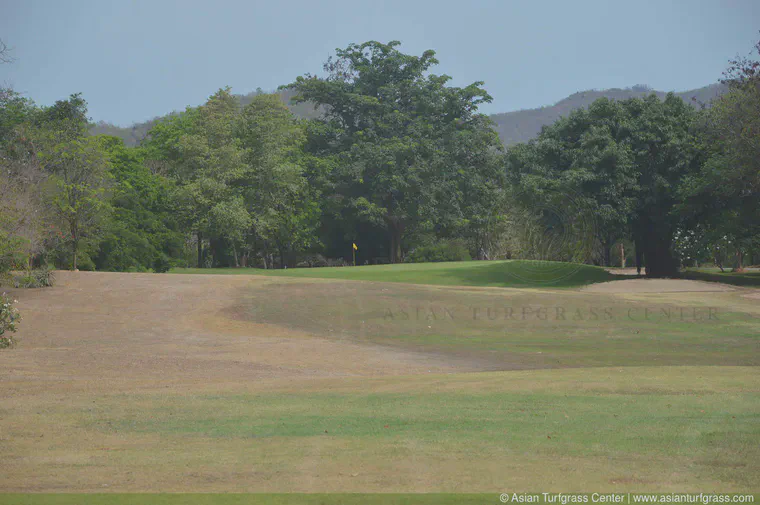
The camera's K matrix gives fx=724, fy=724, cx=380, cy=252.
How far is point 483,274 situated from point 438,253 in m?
22.5

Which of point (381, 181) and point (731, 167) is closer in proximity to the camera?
point (731, 167)

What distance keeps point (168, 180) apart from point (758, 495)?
177 feet

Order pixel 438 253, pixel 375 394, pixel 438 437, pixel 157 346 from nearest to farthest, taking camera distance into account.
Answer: pixel 438 437
pixel 375 394
pixel 157 346
pixel 438 253

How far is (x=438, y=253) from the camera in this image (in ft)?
199

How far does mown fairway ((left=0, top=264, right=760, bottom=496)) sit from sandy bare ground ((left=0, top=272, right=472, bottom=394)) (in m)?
0.10

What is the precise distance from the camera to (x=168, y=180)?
55375mm

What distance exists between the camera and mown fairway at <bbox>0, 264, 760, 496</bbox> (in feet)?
19.6

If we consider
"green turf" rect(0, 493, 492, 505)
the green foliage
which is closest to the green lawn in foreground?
the green foliage

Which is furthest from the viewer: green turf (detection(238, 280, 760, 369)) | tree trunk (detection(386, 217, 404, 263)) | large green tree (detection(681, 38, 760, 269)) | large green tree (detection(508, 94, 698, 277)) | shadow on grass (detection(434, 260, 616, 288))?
tree trunk (detection(386, 217, 404, 263))

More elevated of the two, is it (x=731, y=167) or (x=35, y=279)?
(x=731, y=167)

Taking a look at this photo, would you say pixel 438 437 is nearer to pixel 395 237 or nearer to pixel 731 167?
pixel 731 167

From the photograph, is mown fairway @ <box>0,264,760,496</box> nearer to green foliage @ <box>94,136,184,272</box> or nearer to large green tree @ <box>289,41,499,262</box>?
green foliage @ <box>94,136,184,272</box>

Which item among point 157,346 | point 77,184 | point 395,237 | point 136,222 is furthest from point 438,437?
point 395,237

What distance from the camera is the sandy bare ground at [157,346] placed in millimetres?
12984
